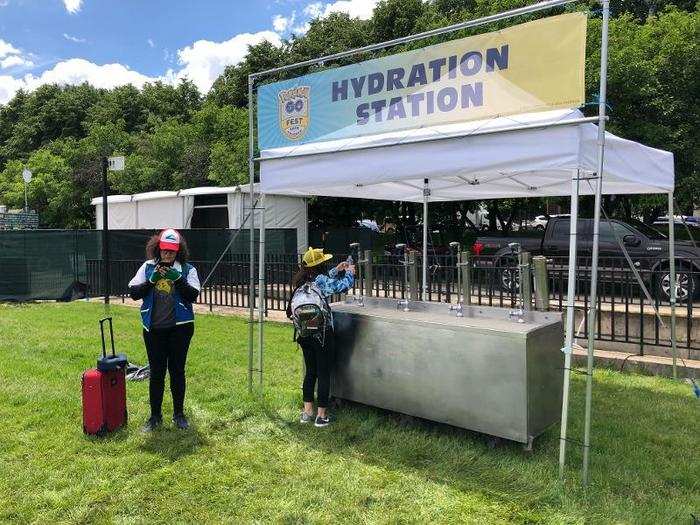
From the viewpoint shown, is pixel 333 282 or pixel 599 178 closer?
pixel 599 178

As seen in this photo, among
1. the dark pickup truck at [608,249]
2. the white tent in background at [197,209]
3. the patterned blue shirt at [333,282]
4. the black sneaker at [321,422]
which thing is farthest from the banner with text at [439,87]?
the white tent in background at [197,209]

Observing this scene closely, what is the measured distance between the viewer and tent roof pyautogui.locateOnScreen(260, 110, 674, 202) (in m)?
3.63

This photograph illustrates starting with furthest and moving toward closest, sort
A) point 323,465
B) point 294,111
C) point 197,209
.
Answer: point 197,209 < point 294,111 < point 323,465

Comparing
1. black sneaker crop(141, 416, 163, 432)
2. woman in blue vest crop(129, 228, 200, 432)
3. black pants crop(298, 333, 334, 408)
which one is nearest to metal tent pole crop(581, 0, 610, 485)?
black pants crop(298, 333, 334, 408)

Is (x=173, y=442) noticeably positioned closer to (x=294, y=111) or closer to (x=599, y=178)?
(x=294, y=111)

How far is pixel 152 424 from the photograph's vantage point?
15.9ft

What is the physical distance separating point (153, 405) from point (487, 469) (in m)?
2.89

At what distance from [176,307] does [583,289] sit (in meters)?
7.76

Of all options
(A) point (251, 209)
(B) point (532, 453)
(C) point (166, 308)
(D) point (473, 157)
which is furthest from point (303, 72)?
(B) point (532, 453)

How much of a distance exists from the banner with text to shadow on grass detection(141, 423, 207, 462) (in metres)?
2.78

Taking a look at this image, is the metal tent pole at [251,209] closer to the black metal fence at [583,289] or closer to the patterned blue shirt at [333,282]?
the patterned blue shirt at [333,282]

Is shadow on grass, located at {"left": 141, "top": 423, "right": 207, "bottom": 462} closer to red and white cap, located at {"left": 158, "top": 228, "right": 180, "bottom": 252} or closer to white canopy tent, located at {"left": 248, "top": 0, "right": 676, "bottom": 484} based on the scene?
white canopy tent, located at {"left": 248, "top": 0, "right": 676, "bottom": 484}

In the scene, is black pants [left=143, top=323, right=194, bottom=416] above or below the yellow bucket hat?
below

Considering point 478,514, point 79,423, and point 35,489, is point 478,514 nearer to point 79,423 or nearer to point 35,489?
point 35,489
